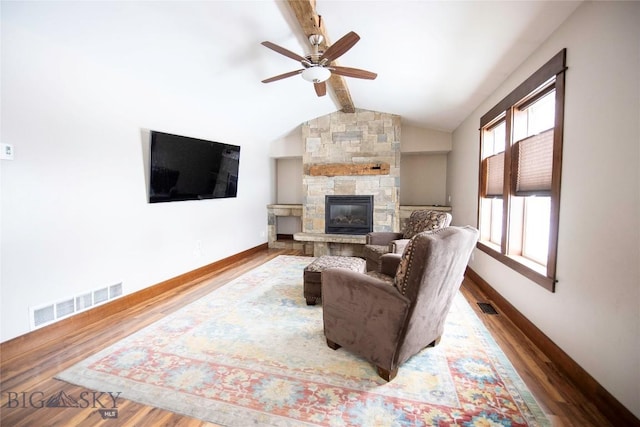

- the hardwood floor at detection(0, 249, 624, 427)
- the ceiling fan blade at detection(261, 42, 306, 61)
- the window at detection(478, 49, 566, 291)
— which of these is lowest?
the hardwood floor at detection(0, 249, 624, 427)

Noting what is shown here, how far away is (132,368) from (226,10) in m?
2.74

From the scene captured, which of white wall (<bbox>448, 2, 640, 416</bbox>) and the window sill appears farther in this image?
the window sill

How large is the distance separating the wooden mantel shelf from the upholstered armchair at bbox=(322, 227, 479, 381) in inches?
130

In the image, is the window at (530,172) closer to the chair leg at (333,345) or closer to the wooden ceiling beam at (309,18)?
the chair leg at (333,345)

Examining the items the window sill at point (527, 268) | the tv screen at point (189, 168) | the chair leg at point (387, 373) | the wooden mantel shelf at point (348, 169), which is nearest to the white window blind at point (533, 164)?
the window sill at point (527, 268)

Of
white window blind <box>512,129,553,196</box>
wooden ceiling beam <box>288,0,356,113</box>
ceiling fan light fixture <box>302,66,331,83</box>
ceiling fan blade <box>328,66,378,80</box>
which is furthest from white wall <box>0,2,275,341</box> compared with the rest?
white window blind <box>512,129,553,196</box>

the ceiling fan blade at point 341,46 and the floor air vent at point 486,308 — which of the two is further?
the floor air vent at point 486,308

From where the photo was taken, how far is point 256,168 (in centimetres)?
528

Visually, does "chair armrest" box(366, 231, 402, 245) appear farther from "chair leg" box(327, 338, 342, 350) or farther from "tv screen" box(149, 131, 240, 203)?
"tv screen" box(149, 131, 240, 203)

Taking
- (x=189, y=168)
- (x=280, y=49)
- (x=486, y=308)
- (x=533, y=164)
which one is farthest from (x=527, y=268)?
(x=189, y=168)

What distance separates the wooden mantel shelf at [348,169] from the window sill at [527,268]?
240 centimetres

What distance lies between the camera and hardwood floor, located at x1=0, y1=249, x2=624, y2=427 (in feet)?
4.56

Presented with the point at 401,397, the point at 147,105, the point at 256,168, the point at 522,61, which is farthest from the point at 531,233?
the point at 256,168

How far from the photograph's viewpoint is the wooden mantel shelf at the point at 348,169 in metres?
4.93
